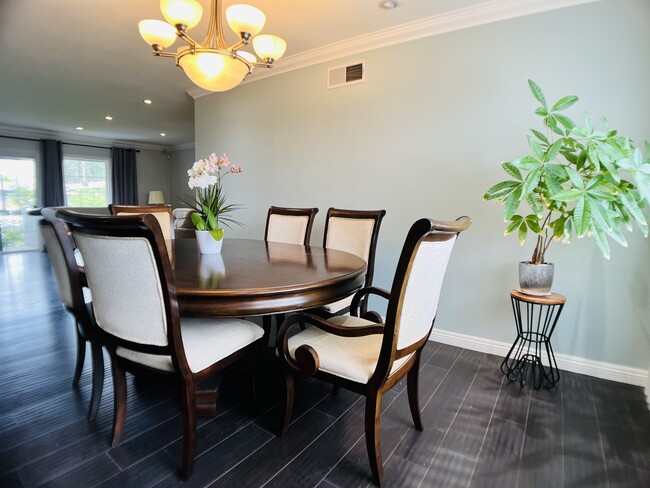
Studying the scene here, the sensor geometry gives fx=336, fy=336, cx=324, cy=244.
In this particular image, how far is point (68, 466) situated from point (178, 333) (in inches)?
31.3

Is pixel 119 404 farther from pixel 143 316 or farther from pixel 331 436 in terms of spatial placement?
pixel 331 436

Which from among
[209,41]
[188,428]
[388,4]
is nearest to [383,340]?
[188,428]

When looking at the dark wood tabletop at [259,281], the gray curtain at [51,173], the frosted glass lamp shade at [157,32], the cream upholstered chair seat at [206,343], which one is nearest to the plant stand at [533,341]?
the dark wood tabletop at [259,281]

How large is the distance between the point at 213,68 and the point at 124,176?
782 centimetres

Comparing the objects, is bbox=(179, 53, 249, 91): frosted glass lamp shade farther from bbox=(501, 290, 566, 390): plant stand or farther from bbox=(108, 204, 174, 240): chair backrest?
bbox=(501, 290, 566, 390): plant stand

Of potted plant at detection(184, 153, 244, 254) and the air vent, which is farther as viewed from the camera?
the air vent

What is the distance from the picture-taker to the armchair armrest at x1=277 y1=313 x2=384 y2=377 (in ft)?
4.30

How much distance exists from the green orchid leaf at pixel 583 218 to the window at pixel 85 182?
30.9 feet

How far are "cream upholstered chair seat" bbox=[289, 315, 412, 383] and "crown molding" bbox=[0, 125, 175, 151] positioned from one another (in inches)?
339

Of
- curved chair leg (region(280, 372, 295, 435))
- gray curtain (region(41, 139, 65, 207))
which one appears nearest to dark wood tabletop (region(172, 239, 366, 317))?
curved chair leg (region(280, 372, 295, 435))

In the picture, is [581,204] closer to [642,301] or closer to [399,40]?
[642,301]

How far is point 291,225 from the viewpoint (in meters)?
2.88

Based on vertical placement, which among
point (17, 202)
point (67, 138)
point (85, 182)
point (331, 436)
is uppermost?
point (67, 138)

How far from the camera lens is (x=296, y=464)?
1.42 metres
